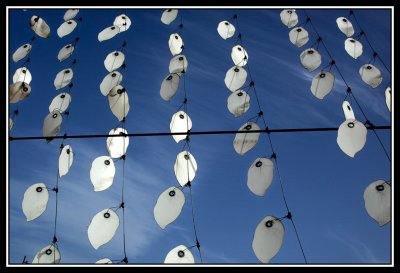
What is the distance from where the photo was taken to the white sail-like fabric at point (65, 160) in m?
4.44

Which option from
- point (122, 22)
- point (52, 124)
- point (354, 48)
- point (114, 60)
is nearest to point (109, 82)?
point (114, 60)

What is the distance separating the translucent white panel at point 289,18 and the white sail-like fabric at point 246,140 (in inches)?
107

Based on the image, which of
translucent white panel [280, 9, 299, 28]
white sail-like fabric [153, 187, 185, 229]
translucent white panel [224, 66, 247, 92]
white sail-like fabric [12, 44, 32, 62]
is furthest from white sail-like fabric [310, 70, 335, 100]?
white sail-like fabric [12, 44, 32, 62]

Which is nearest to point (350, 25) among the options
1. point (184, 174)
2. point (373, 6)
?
point (373, 6)

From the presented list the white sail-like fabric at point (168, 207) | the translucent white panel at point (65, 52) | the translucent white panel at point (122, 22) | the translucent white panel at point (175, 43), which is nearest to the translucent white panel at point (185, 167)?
the white sail-like fabric at point (168, 207)

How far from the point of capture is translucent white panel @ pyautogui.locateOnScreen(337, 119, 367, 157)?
10.8ft

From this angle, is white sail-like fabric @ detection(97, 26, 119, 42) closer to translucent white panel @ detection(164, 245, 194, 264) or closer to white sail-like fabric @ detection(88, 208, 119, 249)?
white sail-like fabric @ detection(88, 208, 119, 249)

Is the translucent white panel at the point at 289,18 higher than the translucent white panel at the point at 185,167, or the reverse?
the translucent white panel at the point at 289,18

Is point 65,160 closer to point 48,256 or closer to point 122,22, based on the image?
point 48,256

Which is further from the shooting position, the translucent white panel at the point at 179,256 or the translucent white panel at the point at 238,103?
the translucent white panel at the point at 238,103

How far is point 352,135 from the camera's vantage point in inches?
131

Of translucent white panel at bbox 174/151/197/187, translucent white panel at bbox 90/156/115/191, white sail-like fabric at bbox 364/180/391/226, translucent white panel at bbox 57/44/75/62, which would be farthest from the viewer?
translucent white panel at bbox 57/44/75/62

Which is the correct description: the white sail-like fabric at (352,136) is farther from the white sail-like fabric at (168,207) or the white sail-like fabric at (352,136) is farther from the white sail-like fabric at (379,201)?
the white sail-like fabric at (168,207)

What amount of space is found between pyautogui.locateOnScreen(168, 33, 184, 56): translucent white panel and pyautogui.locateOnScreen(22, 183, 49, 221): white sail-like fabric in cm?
272
